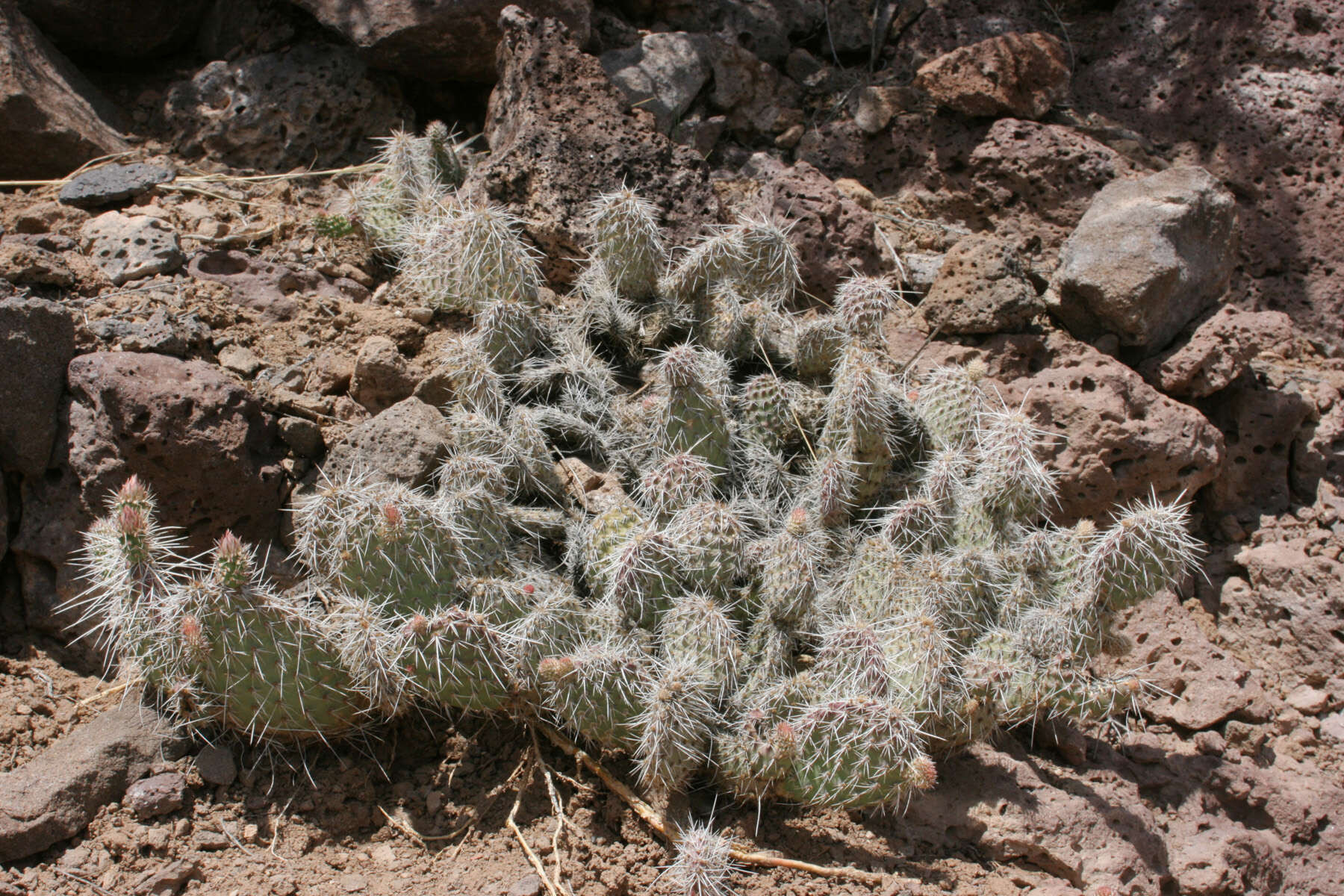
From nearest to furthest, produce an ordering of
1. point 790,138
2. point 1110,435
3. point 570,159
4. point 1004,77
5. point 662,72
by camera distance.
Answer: point 1110,435
point 570,159
point 1004,77
point 662,72
point 790,138

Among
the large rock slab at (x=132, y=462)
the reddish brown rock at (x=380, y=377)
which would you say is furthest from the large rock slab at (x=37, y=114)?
the reddish brown rock at (x=380, y=377)

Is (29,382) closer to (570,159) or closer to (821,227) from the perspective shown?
(570,159)

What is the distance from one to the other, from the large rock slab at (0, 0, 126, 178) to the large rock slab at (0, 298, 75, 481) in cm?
147

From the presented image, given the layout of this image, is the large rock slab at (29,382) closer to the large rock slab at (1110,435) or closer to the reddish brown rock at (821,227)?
the reddish brown rock at (821,227)

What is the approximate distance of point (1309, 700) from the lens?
326cm

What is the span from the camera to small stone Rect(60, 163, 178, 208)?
12.4ft

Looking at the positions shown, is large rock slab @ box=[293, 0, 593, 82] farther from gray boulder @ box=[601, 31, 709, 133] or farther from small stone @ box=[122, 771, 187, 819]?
small stone @ box=[122, 771, 187, 819]

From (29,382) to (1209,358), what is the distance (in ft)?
12.8

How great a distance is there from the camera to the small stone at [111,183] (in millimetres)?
3793

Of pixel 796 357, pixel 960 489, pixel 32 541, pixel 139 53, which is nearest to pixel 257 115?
pixel 139 53

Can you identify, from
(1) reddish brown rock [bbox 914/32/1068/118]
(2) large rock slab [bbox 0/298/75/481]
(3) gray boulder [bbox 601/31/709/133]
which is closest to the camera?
(2) large rock slab [bbox 0/298/75/481]

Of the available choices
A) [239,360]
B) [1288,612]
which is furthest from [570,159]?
[1288,612]

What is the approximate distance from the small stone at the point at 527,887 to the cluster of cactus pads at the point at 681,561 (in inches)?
14.1

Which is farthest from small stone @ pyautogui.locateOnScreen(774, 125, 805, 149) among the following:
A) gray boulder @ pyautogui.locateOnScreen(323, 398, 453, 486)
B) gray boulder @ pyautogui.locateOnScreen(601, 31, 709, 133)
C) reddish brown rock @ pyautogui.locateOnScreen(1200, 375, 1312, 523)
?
gray boulder @ pyautogui.locateOnScreen(323, 398, 453, 486)
